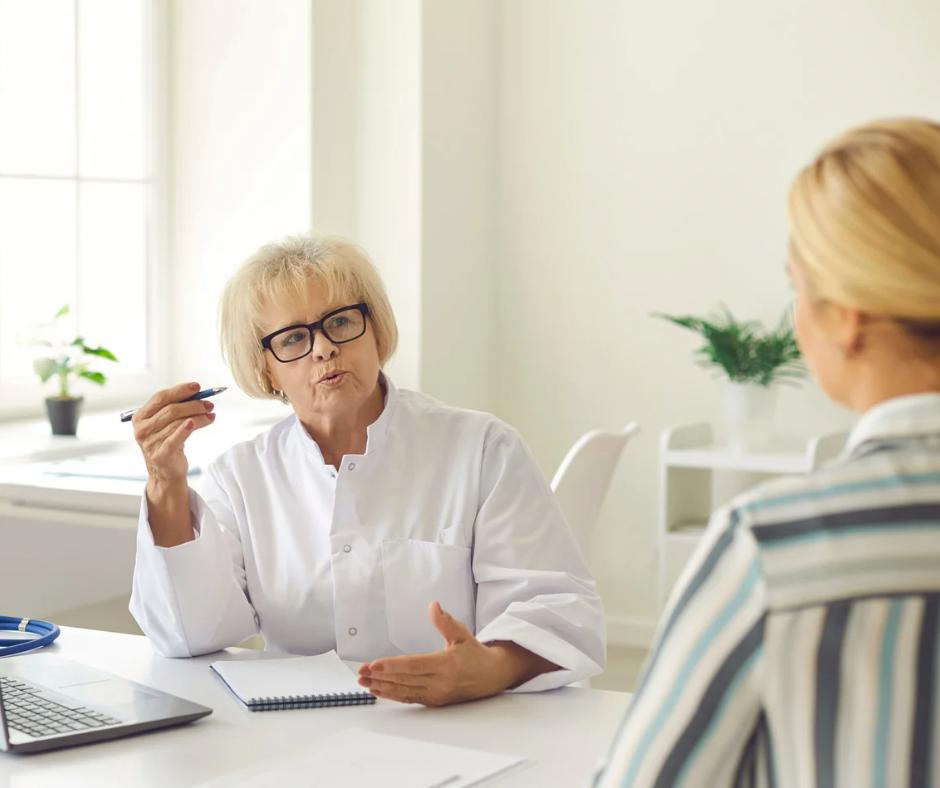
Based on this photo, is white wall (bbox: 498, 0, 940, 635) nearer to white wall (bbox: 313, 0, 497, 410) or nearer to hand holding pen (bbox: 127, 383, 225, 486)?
white wall (bbox: 313, 0, 497, 410)

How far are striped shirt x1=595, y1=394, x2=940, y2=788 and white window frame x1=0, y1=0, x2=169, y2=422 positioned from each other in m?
3.10

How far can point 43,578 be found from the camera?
3.09 meters

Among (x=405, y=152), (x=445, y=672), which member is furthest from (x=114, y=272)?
(x=445, y=672)

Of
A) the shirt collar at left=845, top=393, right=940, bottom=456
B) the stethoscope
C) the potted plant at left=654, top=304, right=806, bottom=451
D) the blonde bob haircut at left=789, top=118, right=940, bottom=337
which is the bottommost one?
the stethoscope

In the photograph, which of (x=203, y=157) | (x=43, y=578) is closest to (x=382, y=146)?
(x=203, y=157)

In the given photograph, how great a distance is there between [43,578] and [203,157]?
136 cm

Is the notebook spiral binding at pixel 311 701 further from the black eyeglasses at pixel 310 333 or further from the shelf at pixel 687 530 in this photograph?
the shelf at pixel 687 530

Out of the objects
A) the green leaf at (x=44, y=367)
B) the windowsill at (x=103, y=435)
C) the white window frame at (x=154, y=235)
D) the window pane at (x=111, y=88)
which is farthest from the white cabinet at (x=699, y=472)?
the window pane at (x=111, y=88)

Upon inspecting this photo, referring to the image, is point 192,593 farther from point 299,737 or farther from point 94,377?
point 94,377

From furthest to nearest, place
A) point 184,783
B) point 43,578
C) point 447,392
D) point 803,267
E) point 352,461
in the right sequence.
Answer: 1. point 447,392
2. point 43,578
3. point 352,461
4. point 184,783
5. point 803,267

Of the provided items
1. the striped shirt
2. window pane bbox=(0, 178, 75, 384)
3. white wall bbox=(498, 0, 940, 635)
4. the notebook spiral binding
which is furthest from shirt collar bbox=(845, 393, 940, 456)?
white wall bbox=(498, 0, 940, 635)

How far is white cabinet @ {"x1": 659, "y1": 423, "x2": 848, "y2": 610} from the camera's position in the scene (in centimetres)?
354

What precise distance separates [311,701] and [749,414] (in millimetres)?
2382

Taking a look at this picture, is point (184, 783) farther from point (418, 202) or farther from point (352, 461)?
point (418, 202)
